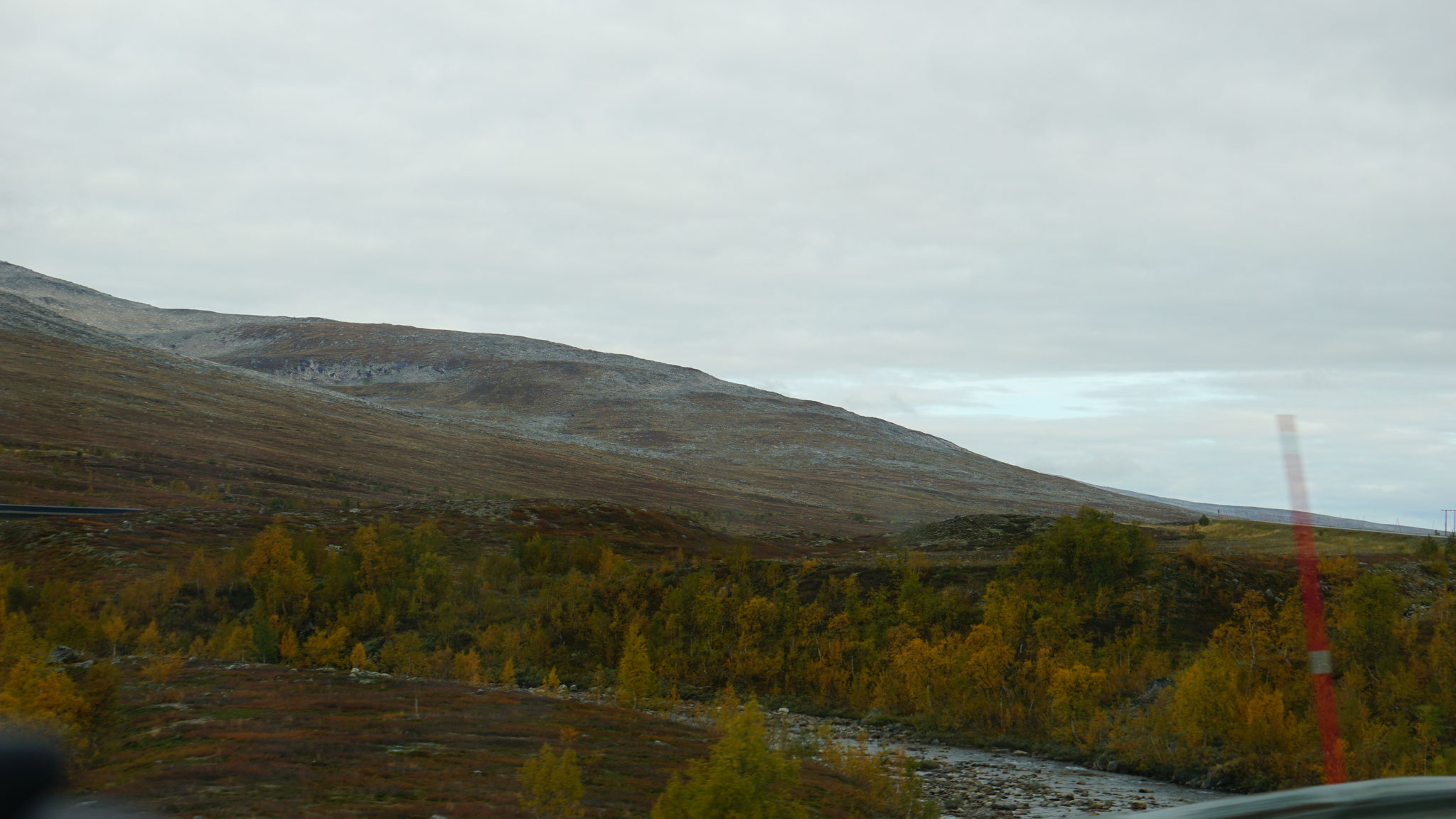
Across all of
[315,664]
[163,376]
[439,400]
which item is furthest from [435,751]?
[439,400]

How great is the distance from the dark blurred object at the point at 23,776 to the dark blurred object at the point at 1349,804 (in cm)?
425

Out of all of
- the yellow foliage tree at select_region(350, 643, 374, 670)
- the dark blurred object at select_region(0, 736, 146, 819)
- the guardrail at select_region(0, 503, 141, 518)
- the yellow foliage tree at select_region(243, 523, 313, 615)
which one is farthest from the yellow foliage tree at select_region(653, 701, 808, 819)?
the guardrail at select_region(0, 503, 141, 518)

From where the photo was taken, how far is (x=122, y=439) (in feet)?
267

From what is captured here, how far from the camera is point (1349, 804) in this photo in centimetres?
412

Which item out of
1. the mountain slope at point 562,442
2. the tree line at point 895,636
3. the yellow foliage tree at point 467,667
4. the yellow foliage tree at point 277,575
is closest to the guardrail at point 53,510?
the tree line at point 895,636

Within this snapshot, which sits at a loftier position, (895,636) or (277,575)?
(895,636)

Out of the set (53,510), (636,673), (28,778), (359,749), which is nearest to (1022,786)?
(636,673)

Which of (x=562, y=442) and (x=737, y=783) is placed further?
(x=562, y=442)

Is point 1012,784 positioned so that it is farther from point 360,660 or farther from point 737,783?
point 360,660

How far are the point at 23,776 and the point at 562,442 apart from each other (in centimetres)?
14482

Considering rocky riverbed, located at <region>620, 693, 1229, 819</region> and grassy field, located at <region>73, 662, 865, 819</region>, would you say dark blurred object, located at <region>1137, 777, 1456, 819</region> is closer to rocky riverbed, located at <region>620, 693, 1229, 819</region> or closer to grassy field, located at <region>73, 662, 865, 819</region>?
grassy field, located at <region>73, 662, 865, 819</region>

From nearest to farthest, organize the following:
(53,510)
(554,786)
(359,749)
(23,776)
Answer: (23,776) < (554,786) < (359,749) < (53,510)

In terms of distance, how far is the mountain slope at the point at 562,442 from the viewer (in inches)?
3873

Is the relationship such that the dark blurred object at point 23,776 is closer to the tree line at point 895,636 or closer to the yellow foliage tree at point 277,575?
the tree line at point 895,636
